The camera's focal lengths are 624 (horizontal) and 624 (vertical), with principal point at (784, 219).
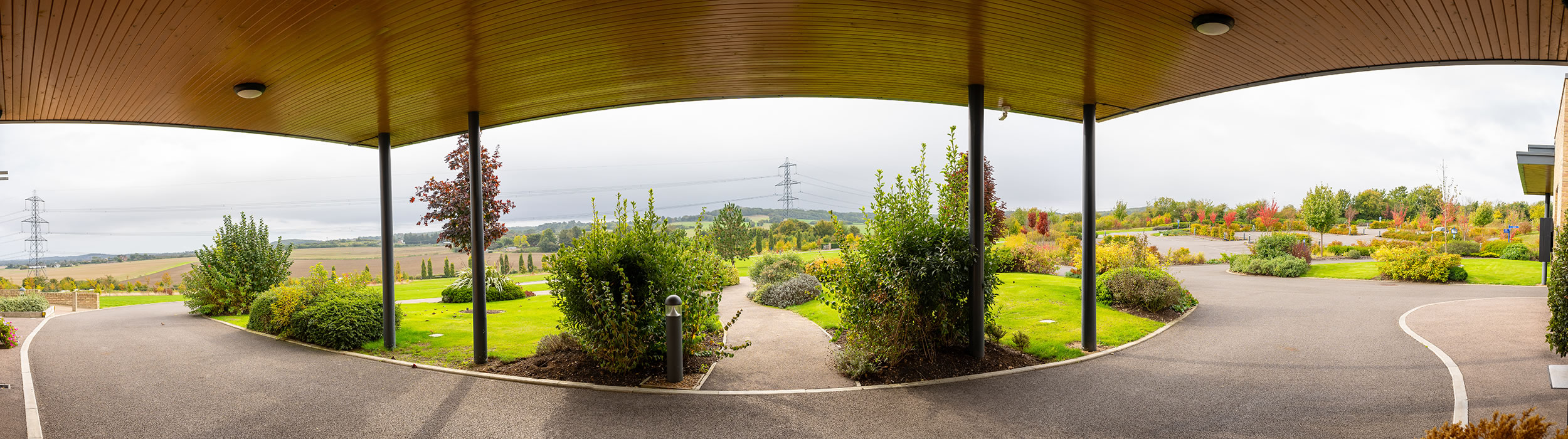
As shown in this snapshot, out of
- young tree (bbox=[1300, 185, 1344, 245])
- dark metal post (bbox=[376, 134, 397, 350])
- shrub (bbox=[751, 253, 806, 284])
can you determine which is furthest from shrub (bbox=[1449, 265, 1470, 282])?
dark metal post (bbox=[376, 134, 397, 350])

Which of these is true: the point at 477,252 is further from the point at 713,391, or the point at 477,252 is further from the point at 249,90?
the point at 713,391

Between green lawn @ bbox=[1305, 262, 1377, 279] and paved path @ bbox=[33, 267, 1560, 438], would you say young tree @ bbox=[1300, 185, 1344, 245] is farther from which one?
paved path @ bbox=[33, 267, 1560, 438]

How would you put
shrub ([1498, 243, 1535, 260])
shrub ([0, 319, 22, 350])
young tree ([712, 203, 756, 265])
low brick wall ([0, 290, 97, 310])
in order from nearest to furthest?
1. shrub ([0, 319, 22, 350])
2. low brick wall ([0, 290, 97, 310])
3. shrub ([1498, 243, 1535, 260])
4. young tree ([712, 203, 756, 265])

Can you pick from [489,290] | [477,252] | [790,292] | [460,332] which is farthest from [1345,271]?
[489,290]

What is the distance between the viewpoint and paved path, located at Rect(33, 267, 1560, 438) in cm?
470

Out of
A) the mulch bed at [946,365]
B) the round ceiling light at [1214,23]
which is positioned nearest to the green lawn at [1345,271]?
the mulch bed at [946,365]

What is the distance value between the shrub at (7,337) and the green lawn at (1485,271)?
87.5 feet

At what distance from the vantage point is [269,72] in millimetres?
5145

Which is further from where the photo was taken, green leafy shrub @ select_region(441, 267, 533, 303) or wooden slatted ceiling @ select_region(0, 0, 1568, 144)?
green leafy shrub @ select_region(441, 267, 533, 303)

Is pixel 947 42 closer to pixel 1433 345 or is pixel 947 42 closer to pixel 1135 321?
pixel 1135 321

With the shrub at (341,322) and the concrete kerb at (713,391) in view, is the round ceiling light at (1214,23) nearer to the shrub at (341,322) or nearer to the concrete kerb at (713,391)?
the concrete kerb at (713,391)

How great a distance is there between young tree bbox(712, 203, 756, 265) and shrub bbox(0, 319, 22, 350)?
14419mm

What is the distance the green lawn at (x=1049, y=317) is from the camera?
774 cm

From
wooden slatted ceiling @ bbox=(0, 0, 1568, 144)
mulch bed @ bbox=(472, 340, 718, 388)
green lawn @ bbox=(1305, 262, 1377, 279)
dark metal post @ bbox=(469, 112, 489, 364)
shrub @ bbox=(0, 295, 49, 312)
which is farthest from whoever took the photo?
green lawn @ bbox=(1305, 262, 1377, 279)
